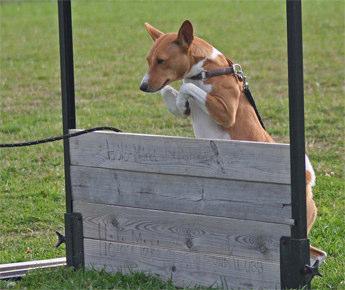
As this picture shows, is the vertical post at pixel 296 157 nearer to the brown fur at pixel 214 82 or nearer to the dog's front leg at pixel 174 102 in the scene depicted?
the brown fur at pixel 214 82

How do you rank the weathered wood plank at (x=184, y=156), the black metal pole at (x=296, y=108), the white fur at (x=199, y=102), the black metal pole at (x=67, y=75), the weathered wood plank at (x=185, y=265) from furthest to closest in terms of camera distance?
the black metal pole at (x=67, y=75)
the white fur at (x=199, y=102)
the weathered wood plank at (x=185, y=265)
the weathered wood plank at (x=184, y=156)
the black metal pole at (x=296, y=108)

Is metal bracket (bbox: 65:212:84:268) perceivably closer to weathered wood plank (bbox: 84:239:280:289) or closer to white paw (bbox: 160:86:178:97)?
weathered wood plank (bbox: 84:239:280:289)

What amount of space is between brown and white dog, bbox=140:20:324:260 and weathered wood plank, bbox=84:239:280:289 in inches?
15.8

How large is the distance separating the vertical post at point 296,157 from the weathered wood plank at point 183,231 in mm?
68

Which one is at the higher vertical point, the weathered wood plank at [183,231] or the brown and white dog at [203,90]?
the brown and white dog at [203,90]

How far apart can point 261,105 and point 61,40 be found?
18.6ft

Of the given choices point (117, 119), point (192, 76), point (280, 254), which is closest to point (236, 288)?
point (280, 254)

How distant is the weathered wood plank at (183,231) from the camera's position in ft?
16.1

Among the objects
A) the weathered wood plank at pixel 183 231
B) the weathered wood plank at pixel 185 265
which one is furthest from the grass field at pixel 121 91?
the weathered wood plank at pixel 183 231

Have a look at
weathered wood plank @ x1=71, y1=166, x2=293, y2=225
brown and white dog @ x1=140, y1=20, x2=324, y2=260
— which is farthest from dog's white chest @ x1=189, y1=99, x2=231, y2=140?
weathered wood plank @ x1=71, y1=166, x2=293, y2=225

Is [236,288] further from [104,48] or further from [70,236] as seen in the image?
[104,48]

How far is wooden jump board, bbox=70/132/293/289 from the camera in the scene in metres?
4.86

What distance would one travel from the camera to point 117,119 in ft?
35.2

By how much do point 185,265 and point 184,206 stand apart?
1.05 feet
